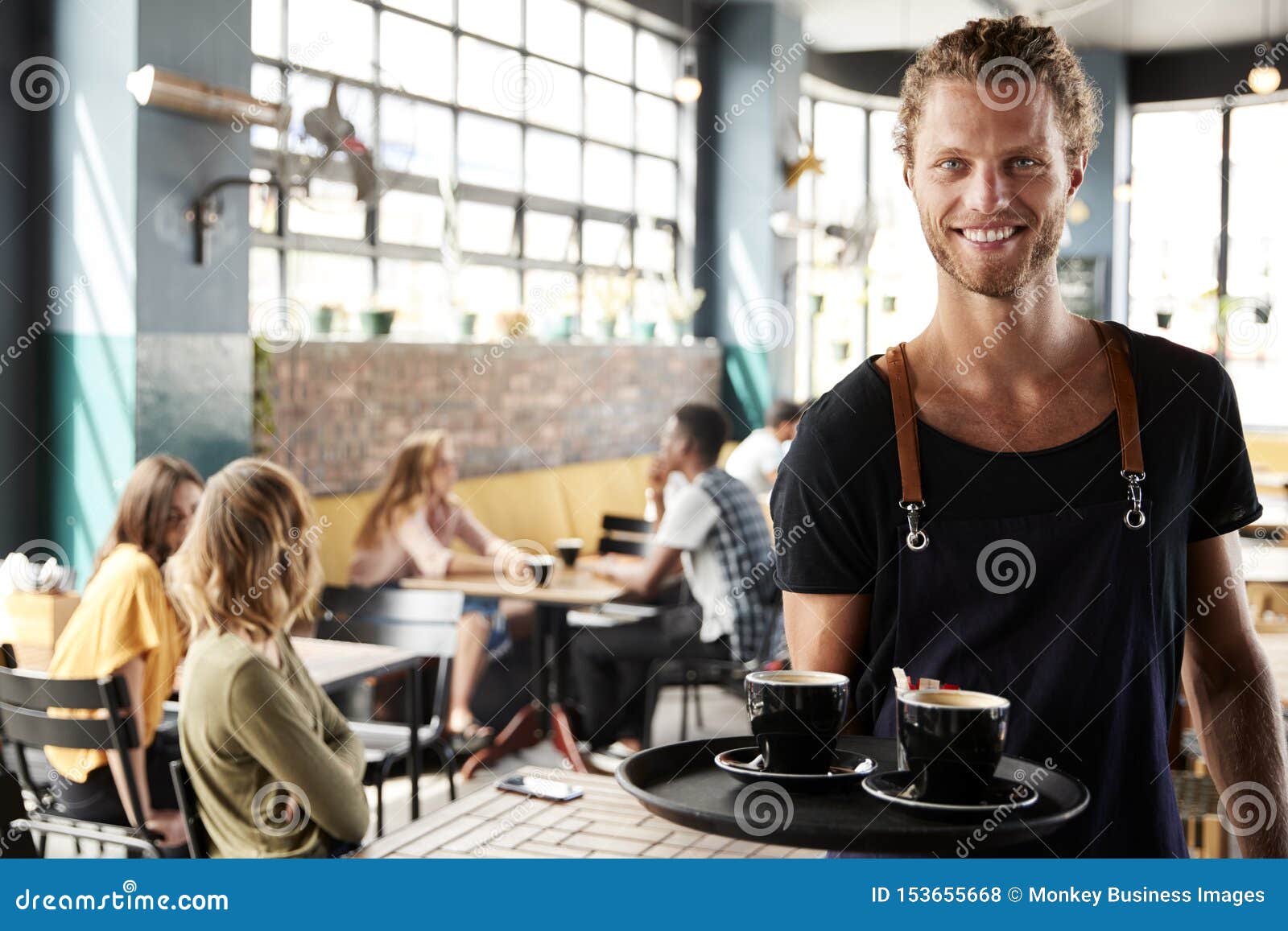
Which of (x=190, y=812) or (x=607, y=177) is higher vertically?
(x=607, y=177)

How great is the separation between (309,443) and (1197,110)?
9.35 metres

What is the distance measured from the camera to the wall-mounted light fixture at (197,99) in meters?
4.56

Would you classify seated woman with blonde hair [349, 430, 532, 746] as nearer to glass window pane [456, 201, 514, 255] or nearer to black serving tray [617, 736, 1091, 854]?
glass window pane [456, 201, 514, 255]

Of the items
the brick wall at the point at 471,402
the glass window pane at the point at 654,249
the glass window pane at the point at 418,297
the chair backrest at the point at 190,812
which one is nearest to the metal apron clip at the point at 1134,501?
the chair backrest at the point at 190,812

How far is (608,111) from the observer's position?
8.80m

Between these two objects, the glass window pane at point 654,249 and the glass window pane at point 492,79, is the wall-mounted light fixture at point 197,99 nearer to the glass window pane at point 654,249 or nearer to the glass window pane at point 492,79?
the glass window pane at point 492,79

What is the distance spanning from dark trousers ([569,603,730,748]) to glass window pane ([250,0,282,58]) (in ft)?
9.02

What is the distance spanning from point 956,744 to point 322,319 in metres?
5.11

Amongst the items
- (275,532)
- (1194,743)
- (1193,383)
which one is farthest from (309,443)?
(1193,383)

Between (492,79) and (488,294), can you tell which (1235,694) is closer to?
(488,294)

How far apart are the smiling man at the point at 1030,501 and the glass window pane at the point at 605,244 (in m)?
7.34

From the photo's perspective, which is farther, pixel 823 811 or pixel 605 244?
pixel 605 244

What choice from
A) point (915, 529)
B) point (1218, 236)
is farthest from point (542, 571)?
point (1218, 236)
